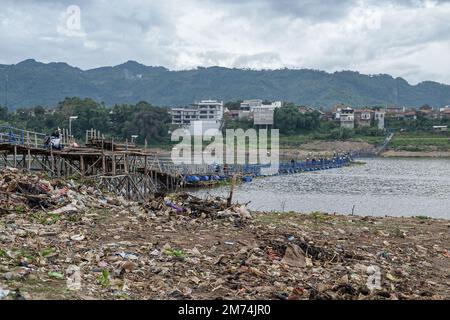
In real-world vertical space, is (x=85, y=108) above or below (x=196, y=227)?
above

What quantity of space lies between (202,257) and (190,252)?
35cm

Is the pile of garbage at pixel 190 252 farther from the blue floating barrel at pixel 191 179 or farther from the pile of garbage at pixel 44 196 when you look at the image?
the blue floating barrel at pixel 191 179

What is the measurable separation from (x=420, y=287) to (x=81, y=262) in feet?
18.4

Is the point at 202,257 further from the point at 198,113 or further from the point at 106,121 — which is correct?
the point at 198,113

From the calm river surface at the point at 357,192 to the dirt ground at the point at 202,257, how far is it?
1073 centimetres

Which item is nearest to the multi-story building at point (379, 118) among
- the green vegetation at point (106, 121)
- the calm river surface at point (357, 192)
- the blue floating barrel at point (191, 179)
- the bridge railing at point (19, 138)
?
the calm river surface at point (357, 192)

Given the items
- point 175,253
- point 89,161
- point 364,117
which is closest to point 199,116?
point 364,117

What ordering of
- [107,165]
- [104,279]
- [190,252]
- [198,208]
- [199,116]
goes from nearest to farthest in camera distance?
[104,279] → [190,252] → [198,208] → [107,165] → [199,116]

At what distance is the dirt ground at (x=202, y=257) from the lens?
758 cm

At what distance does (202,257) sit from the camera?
9.57m

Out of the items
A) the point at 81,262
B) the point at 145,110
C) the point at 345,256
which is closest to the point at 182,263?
the point at 81,262

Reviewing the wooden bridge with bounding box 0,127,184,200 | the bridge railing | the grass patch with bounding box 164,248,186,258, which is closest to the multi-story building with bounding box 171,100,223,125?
the wooden bridge with bounding box 0,127,184,200

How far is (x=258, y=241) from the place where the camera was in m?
11.1

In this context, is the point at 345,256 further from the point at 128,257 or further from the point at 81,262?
the point at 81,262
